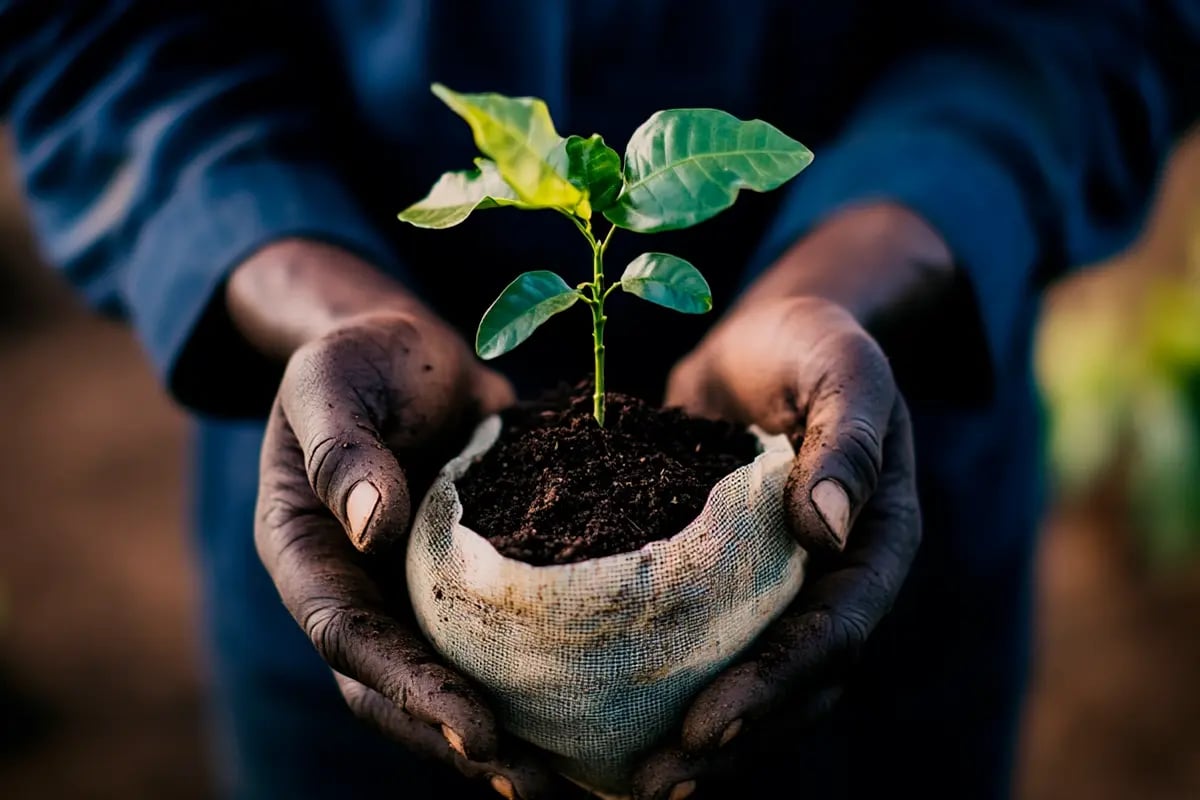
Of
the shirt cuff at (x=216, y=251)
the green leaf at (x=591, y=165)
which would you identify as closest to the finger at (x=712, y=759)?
the green leaf at (x=591, y=165)

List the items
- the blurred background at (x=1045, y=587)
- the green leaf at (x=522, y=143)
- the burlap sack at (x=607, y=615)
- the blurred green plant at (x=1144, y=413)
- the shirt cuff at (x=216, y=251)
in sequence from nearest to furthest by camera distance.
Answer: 1. the green leaf at (x=522, y=143)
2. the burlap sack at (x=607, y=615)
3. the shirt cuff at (x=216, y=251)
4. the blurred background at (x=1045, y=587)
5. the blurred green plant at (x=1144, y=413)

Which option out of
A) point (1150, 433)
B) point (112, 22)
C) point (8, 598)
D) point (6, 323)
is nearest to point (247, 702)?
point (112, 22)

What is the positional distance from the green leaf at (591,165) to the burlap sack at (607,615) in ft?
1.02

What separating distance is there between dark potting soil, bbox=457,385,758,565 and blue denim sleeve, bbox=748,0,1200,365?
460 millimetres

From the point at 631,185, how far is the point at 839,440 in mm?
317

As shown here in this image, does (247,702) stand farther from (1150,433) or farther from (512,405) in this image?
(1150,433)

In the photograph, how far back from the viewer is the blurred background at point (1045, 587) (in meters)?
2.97

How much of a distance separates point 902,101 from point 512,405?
0.80 m

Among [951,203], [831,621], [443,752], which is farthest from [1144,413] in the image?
[443,752]

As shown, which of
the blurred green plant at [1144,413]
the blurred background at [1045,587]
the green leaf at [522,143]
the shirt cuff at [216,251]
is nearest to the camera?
the green leaf at [522,143]

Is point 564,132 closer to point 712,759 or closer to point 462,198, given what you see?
point 462,198

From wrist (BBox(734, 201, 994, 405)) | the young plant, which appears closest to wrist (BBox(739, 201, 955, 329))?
wrist (BBox(734, 201, 994, 405))

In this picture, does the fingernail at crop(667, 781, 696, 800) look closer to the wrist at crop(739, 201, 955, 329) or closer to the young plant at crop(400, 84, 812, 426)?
the young plant at crop(400, 84, 812, 426)

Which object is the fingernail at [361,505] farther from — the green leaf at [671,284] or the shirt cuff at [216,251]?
the shirt cuff at [216,251]
